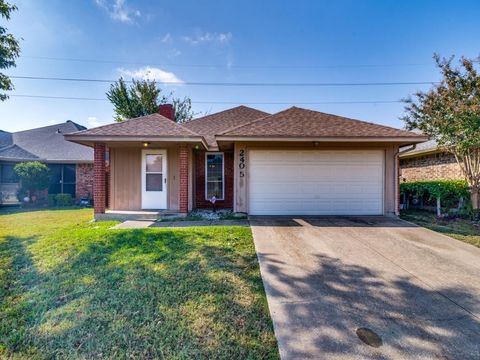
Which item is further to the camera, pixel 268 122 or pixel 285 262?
pixel 268 122

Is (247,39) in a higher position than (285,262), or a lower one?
higher

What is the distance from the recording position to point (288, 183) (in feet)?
27.8

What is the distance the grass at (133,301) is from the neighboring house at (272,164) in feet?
11.7

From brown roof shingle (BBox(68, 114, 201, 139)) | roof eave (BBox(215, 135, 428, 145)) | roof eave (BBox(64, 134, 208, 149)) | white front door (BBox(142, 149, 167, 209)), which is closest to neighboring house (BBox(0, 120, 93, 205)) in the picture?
white front door (BBox(142, 149, 167, 209))

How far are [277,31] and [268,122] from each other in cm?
551

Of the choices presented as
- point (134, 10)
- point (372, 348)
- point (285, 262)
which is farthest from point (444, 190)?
point (134, 10)

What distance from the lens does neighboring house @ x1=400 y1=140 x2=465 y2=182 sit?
10.6 m

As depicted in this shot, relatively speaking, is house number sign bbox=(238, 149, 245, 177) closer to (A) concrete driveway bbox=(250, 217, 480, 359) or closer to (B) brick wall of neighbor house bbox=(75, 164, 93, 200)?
(A) concrete driveway bbox=(250, 217, 480, 359)

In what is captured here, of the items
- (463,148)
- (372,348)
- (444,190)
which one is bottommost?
(372,348)

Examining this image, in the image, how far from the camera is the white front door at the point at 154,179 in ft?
29.3

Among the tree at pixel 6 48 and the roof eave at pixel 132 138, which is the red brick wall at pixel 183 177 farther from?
the tree at pixel 6 48

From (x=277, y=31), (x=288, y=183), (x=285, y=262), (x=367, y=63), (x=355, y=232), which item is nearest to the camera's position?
(x=285, y=262)

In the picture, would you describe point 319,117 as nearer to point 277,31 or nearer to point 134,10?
point 277,31

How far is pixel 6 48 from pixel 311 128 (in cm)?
1118
